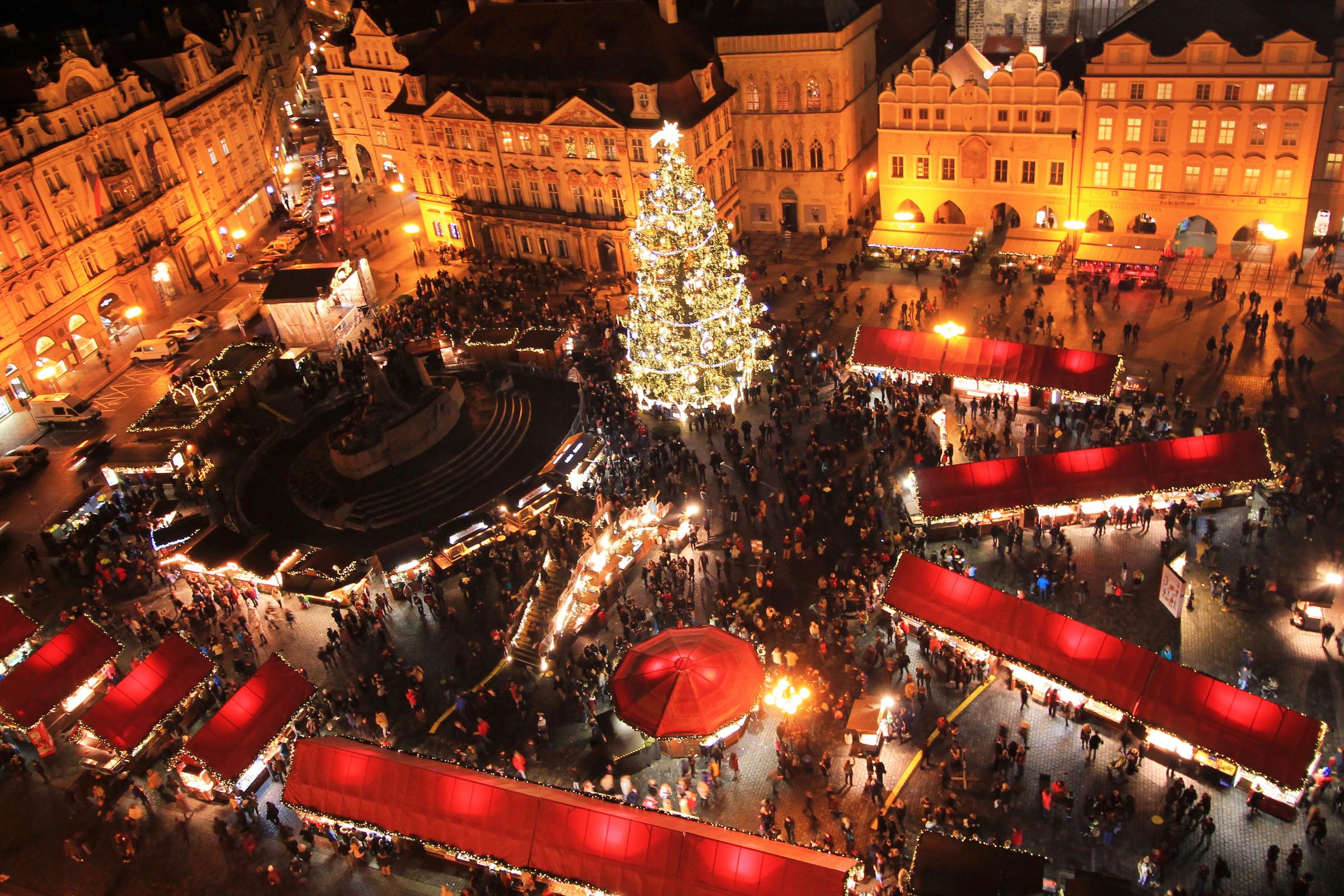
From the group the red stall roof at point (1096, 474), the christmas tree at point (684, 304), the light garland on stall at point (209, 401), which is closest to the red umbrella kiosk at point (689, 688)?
the red stall roof at point (1096, 474)

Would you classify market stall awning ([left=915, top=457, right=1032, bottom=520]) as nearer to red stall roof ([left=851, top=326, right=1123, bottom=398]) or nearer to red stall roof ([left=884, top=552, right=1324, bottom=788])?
red stall roof ([left=884, top=552, right=1324, bottom=788])

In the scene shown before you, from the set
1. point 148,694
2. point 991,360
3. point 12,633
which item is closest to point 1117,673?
point 991,360

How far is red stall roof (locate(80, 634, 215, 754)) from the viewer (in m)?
32.9

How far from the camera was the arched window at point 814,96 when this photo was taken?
6138 cm

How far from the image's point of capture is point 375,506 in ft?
141

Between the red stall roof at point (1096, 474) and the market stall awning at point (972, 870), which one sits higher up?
the red stall roof at point (1096, 474)

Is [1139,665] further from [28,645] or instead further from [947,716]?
[28,645]

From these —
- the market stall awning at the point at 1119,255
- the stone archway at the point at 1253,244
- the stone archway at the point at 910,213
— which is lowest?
the stone archway at the point at 1253,244

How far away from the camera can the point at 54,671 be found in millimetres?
35000

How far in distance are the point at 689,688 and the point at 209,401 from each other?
107 feet

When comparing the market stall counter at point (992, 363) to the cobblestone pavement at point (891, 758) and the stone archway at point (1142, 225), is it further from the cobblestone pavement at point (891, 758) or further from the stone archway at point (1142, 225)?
the stone archway at point (1142, 225)

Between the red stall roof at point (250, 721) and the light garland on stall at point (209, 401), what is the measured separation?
20.2m

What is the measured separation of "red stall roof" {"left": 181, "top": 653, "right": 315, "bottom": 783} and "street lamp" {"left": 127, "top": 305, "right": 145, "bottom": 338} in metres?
38.5

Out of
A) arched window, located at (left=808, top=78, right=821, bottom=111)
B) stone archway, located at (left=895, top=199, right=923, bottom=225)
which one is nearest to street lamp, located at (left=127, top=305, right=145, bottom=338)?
arched window, located at (left=808, top=78, right=821, bottom=111)
